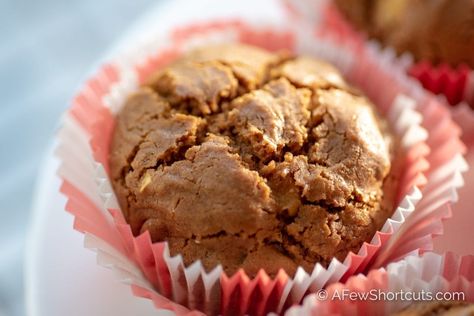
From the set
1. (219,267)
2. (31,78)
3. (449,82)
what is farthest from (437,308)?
(31,78)

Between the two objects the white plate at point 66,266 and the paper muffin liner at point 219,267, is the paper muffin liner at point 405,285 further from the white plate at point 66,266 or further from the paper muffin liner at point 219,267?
the white plate at point 66,266

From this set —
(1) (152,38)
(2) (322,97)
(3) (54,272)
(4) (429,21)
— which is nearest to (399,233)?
(2) (322,97)

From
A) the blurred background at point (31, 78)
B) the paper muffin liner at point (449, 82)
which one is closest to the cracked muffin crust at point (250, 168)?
the paper muffin liner at point (449, 82)

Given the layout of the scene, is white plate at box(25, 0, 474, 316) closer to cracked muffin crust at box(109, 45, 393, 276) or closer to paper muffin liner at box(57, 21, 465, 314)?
paper muffin liner at box(57, 21, 465, 314)

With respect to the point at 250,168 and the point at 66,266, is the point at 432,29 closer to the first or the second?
the point at 250,168

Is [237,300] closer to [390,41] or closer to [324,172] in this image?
[324,172]

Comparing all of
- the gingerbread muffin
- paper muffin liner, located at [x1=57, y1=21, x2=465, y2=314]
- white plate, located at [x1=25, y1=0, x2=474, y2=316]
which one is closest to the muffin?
paper muffin liner, located at [x1=57, y1=21, x2=465, y2=314]

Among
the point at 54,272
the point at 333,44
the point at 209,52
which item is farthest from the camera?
the point at 333,44
